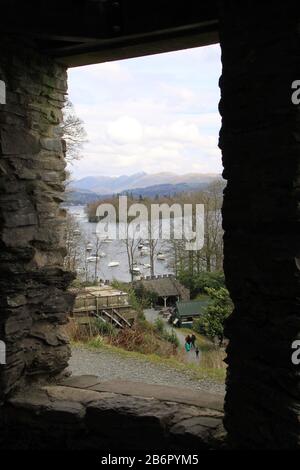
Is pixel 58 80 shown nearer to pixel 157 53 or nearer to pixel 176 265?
pixel 157 53

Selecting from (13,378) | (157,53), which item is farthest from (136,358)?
(157,53)

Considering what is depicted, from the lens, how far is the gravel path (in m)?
5.93

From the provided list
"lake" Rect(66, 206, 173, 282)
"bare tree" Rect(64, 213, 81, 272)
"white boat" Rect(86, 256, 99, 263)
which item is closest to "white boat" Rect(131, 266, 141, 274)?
"lake" Rect(66, 206, 173, 282)

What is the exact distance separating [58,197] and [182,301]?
549 centimetres

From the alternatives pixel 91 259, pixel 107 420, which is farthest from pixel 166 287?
pixel 107 420

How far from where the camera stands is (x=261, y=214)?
94.3 inches

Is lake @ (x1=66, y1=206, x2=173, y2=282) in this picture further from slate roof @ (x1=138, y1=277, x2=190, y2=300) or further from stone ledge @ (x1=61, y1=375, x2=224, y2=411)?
stone ledge @ (x1=61, y1=375, x2=224, y2=411)

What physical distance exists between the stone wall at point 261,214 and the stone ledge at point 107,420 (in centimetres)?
40

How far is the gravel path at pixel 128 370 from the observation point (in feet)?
19.4

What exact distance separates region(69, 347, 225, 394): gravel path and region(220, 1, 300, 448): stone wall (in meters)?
3.19

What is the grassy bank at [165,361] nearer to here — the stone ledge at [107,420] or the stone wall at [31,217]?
the stone ledge at [107,420]

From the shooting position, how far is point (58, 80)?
12.7 ft

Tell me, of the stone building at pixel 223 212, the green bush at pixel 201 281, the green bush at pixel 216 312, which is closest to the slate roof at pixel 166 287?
the green bush at pixel 201 281

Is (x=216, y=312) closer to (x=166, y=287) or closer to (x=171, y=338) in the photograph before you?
(x=171, y=338)
